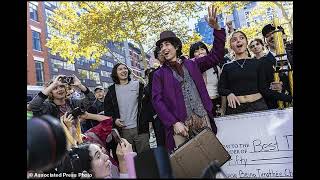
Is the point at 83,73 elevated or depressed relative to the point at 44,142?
elevated

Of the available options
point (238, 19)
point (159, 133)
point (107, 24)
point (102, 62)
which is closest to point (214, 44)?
point (238, 19)

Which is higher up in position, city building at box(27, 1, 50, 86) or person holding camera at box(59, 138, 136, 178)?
city building at box(27, 1, 50, 86)

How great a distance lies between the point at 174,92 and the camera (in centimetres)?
315

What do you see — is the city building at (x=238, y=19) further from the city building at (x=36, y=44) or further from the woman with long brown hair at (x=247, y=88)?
the city building at (x=36, y=44)

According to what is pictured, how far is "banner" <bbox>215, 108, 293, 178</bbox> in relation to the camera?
3139mm

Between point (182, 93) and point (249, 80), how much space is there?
660mm

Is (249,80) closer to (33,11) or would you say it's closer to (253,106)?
(253,106)

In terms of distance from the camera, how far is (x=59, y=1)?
3285mm

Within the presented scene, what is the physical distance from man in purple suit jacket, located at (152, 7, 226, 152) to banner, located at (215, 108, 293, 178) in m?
0.24

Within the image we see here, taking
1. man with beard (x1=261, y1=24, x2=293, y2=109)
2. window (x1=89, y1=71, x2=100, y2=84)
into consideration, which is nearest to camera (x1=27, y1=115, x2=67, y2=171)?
man with beard (x1=261, y1=24, x2=293, y2=109)

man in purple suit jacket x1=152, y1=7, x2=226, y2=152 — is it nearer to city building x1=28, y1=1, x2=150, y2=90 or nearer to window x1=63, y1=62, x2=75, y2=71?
city building x1=28, y1=1, x2=150, y2=90
